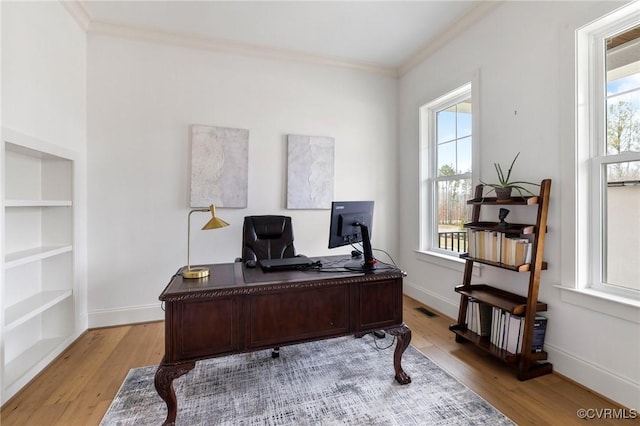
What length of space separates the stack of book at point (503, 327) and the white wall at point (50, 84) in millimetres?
3490

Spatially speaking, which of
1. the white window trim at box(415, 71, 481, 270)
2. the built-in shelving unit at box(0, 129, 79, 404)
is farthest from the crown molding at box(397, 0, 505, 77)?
the built-in shelving unit at box(0, 129, 79, 404)

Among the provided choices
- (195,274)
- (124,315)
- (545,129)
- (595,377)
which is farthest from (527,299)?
A: (124,315)

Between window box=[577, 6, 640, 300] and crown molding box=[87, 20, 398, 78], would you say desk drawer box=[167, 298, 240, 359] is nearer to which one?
window box=[577, 6, 640, 300]

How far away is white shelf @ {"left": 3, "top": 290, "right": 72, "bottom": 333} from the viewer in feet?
6.19

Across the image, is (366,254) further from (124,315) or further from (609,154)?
(124,315)

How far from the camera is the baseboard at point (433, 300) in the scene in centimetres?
304

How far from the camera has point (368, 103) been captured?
3.82m

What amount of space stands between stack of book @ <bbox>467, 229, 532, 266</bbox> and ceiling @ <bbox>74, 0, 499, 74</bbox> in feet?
6.52

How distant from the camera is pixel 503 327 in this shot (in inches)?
86.7

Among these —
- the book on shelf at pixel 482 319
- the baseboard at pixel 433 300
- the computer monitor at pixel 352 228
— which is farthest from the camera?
the baseboard at pixel 433 300

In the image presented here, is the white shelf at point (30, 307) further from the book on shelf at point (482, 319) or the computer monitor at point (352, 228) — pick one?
the book on shelf at point (482, 319)

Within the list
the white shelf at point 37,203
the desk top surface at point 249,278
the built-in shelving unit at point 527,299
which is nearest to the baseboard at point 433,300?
the built-in shelving unit at point 527,299

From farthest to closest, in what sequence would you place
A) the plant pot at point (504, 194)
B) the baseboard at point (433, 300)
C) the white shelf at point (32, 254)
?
the baseboard at point (433, 300) → the plant pot at point (504, 194) → the white shelf at point (32, 254)

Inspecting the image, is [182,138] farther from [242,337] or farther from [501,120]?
[501,120]
